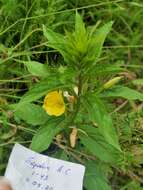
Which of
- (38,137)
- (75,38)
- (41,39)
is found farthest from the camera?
(41,39)

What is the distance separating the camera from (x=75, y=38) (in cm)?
106

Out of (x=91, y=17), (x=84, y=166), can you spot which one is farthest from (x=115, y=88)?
(x=91, y=17)

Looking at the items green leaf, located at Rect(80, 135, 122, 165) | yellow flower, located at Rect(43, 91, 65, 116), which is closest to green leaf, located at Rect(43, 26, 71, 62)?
yellow flower, located at Rect(43, 91, 65, 116)

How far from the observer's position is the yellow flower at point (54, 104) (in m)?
1.14

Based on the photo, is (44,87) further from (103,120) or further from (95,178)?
(95,178)

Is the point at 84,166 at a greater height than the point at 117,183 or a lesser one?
greater

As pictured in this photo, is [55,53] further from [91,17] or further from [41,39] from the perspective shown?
[91,17]

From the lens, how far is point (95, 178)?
3.98 ft

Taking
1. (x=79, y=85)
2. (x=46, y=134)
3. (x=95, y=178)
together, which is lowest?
(x=95, y=178)

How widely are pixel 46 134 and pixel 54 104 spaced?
0.23 feet

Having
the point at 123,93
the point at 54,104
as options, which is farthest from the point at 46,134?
the point at 123,93

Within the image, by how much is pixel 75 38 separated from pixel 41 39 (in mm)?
478

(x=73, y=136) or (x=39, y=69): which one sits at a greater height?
(x=39, y=69)

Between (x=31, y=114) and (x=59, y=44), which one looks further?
(x=31, y=114)
